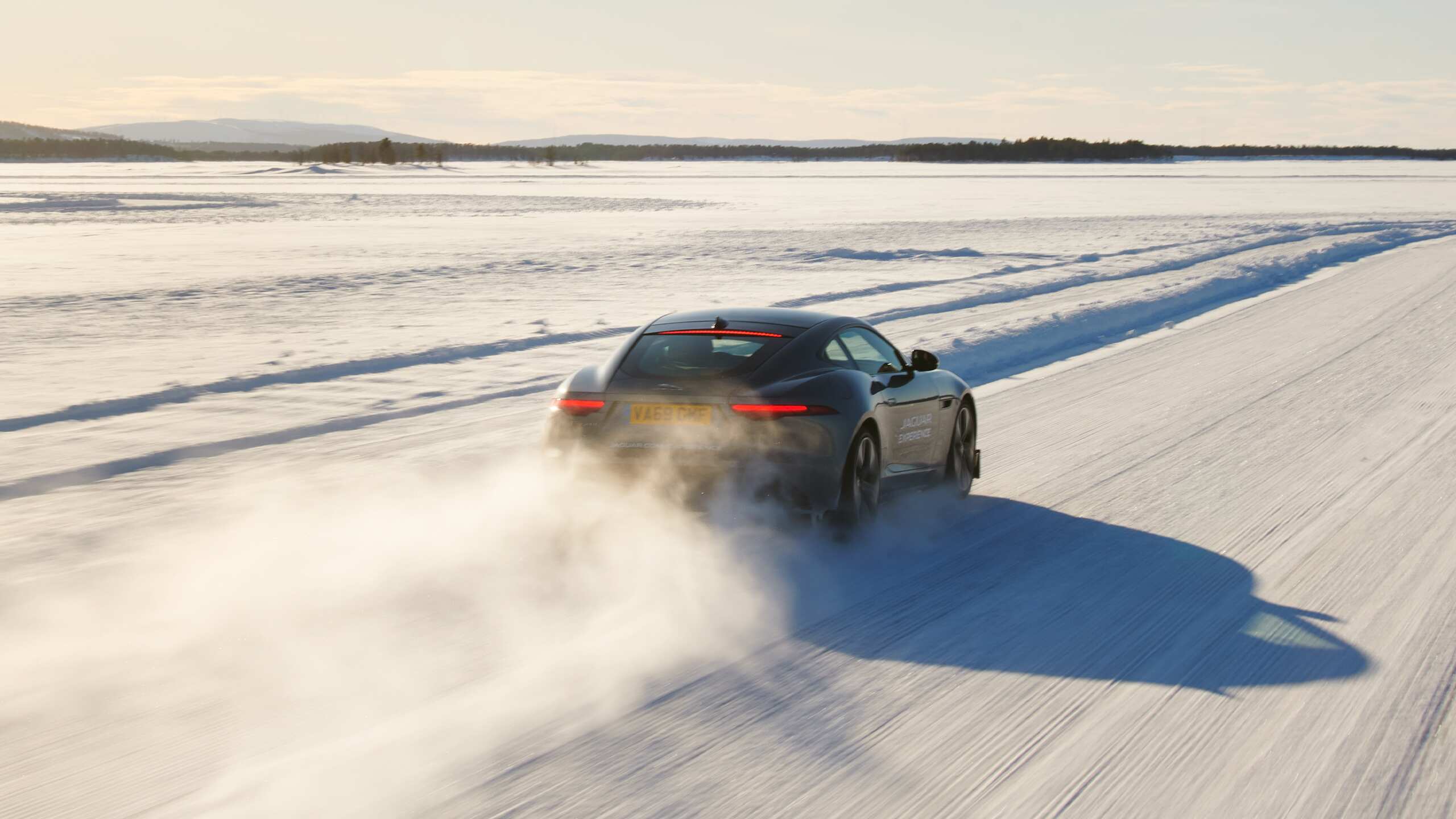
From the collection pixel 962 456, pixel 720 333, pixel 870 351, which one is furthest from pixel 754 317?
pixel 962 456

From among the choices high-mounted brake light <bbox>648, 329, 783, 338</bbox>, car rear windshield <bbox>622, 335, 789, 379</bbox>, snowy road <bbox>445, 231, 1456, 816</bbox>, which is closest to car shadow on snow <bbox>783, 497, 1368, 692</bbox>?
snowy road <bbox>445, 231, 1456, 816</bbox>

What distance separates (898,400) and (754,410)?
1.24 metres

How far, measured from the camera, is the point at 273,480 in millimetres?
8594

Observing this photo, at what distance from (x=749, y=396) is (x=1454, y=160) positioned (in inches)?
7216

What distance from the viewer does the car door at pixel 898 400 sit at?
291 inches

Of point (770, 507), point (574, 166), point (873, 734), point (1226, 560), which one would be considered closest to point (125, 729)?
point (873, 734)

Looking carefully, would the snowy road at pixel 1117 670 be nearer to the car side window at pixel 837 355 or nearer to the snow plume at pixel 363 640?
the snow plume at pixel 363 640

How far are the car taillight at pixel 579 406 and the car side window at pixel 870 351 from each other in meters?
1.45

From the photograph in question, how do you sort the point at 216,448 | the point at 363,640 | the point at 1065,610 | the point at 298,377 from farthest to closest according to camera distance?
1. the point at 298,377
2. the point at 216,448
3. the point at 1065,610
4. the point at 363,640

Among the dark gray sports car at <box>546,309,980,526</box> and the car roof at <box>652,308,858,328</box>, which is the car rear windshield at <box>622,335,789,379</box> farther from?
the car roof at <box>652,308,858,328</box>

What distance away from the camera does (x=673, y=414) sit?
6.62m

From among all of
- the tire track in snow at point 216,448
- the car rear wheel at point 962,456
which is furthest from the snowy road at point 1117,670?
the tire track in snow at point 216,448

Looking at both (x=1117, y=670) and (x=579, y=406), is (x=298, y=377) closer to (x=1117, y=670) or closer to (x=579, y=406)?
(x=579, y=406)

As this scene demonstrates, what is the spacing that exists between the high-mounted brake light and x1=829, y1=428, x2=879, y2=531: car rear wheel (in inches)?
27.4
